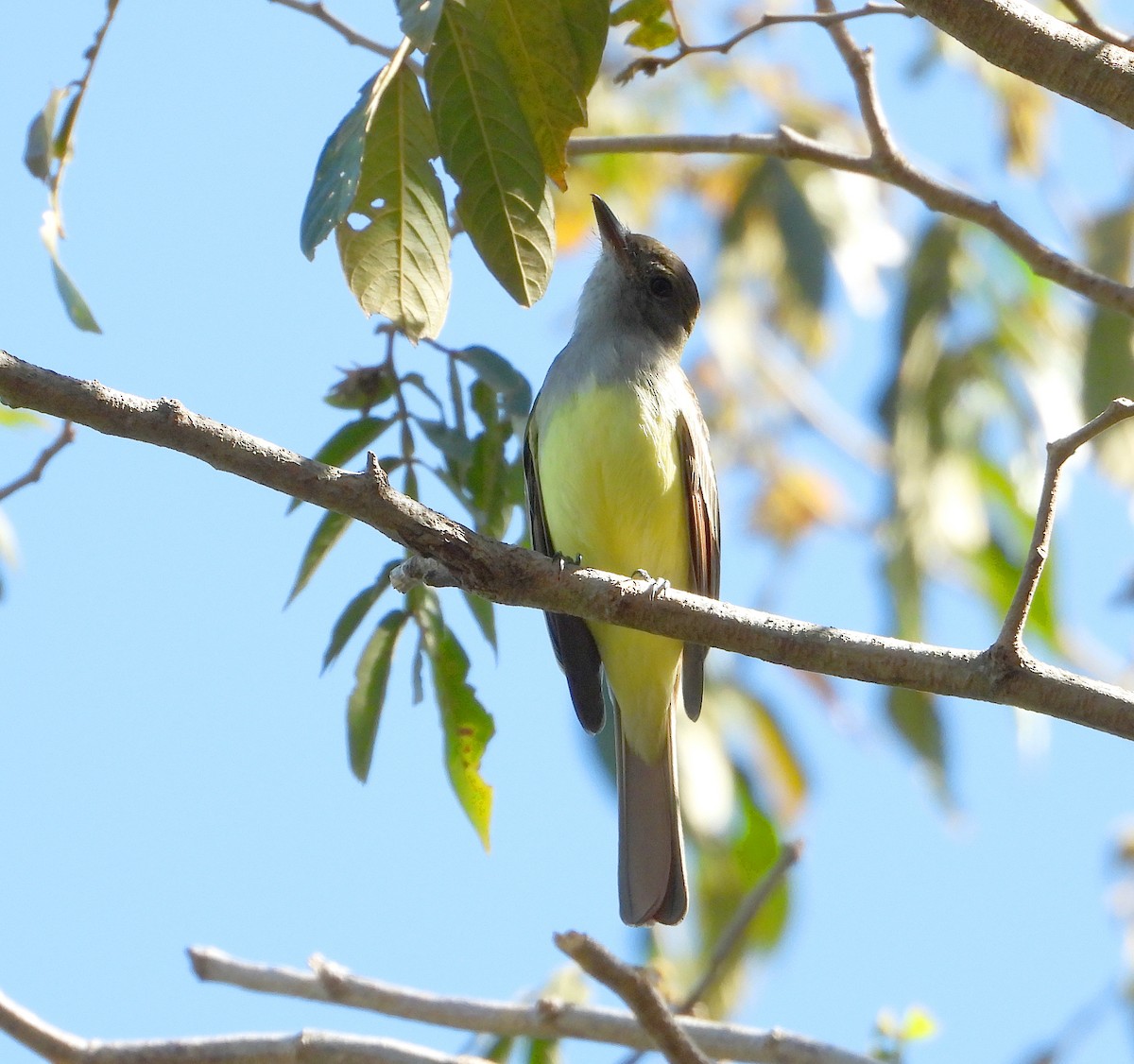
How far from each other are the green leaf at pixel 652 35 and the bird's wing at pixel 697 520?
111 cm

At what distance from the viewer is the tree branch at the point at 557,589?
8.51ft

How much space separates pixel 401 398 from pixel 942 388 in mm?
3266

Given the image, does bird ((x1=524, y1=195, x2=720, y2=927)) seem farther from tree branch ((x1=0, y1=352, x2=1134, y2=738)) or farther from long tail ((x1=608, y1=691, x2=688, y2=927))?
tree branch ((x1=0, y1=352, x2=1134, y2=738))

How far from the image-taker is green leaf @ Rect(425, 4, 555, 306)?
2910 millimetres

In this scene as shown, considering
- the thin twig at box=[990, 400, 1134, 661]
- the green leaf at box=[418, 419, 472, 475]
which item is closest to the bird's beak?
the green leaf at box=[418, 419, 472, 475]

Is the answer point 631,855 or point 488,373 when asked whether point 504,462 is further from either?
point 631,855

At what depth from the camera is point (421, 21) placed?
8.07 feet

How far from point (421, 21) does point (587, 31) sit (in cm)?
57

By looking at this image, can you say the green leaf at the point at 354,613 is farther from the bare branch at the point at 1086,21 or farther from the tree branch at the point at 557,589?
the bare branch at the point at 1086,21

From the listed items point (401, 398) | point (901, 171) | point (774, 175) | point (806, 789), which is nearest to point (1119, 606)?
point (901, 171)

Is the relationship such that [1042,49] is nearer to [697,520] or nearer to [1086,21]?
[1086,21]

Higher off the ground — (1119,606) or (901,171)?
(901,171)

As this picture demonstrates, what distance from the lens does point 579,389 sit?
14.5 ft

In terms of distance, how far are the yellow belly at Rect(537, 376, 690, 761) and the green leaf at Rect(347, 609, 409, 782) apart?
3.37 ft
